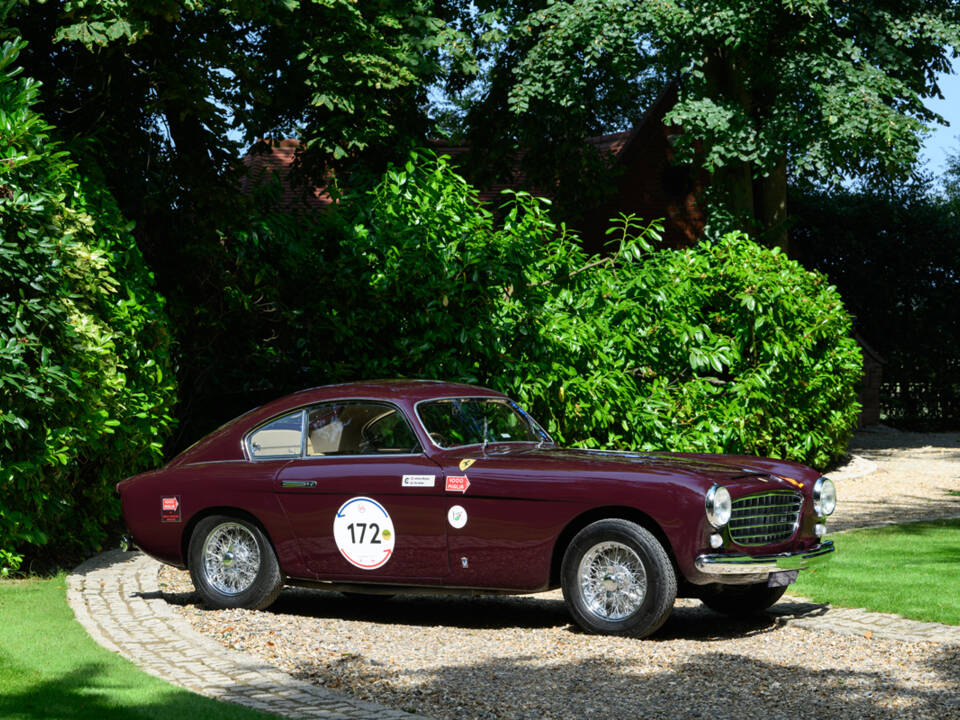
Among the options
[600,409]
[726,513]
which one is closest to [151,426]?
[600,409]

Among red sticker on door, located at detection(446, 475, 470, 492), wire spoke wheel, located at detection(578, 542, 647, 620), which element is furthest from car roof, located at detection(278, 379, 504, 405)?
wire spoke wheel, located at detection(578, 542, 647, 620)

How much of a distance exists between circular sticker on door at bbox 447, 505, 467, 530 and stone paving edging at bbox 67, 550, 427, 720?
157 cm

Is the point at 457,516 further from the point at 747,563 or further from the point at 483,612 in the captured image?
the point at 747,563

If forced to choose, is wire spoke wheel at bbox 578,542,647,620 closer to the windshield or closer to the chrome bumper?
→ the chrome bumper

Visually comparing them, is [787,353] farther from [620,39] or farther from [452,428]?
[452,428]

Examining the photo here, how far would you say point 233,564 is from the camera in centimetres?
850

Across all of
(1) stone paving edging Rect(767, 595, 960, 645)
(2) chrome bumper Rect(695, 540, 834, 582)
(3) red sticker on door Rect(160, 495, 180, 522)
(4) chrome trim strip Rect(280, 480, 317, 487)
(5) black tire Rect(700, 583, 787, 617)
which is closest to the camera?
(2) chrome bumper Rect(695, 540, 834, 582)

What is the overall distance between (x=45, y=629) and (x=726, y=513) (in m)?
4.42

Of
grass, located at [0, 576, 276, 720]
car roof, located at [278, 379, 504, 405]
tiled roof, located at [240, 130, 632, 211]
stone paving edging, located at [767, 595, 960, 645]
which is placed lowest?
stone paving edging, located at [767, 595, 960, 645]

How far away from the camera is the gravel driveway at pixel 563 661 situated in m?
5.91

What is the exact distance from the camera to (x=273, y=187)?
14625 millimetres

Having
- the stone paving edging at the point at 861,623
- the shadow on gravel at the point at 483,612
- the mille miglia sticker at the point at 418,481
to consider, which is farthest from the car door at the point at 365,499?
the stone paving edging at the point at 861,623

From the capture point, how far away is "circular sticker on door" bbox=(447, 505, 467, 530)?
768 cm

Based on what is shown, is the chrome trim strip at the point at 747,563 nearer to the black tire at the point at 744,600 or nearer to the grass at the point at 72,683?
→ the black tire at the point at 744,600
